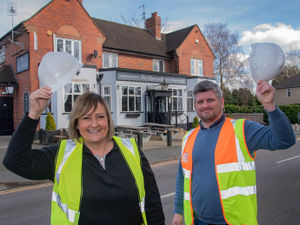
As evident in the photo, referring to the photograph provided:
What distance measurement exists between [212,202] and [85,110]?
4.20 feet

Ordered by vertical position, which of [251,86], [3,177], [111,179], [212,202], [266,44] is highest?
[251,86]

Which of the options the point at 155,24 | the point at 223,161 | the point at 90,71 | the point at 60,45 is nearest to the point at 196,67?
the point at 155,24

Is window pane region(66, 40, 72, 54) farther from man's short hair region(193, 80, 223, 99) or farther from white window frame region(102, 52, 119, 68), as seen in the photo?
man's short hair region(193, 80, 223, 99)

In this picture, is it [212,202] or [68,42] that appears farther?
[68,42]

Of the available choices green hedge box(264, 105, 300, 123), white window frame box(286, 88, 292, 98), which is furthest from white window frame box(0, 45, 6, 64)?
white window frame box(286, 88, 292, 98)

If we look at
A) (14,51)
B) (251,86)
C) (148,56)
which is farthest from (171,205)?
(251,86)

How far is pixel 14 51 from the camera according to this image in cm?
1895

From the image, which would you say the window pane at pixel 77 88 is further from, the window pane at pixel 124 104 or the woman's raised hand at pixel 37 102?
the woman's raised hand at pixel 37 102

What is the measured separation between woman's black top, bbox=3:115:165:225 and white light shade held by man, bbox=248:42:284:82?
1152 millimetres

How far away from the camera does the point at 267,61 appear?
1.84 meters

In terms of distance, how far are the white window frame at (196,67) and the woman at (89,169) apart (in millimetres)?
25525

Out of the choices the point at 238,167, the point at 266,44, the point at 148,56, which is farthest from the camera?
the point at 148,56

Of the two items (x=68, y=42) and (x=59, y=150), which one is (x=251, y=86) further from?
(x=59, y=150)

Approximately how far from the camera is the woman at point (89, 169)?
182cm
